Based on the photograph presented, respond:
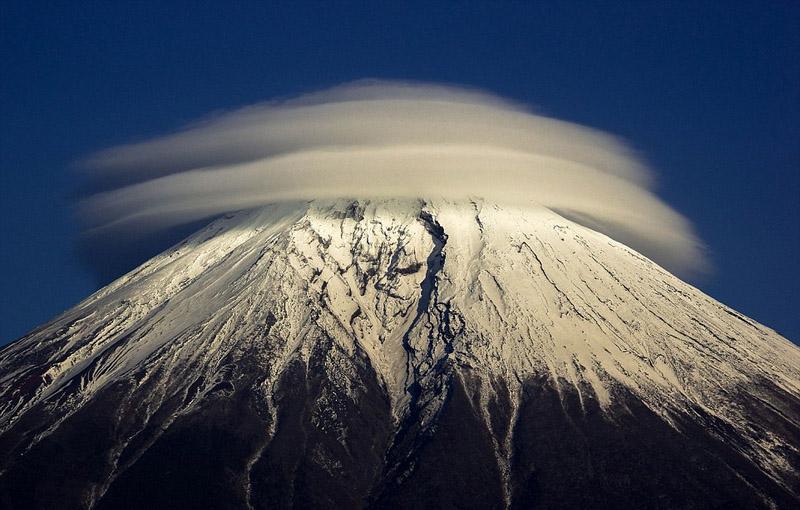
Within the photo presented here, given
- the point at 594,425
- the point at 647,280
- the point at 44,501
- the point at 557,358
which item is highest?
the point at 647,280

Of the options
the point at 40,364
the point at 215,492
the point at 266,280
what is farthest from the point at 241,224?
the point at 215,492

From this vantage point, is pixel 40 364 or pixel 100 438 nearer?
pixel 100 438

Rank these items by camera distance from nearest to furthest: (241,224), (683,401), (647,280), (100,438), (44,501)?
(44,501) < (100,438) < (683,401) < (647,280) < (241,224)

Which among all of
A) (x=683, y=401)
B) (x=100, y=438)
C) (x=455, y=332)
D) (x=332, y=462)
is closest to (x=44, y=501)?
(x=100, y=438)

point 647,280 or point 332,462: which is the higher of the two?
point 647,280

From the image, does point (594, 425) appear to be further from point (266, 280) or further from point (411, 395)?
point (266, 280)

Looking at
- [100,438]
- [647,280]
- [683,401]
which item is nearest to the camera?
[100,438]
